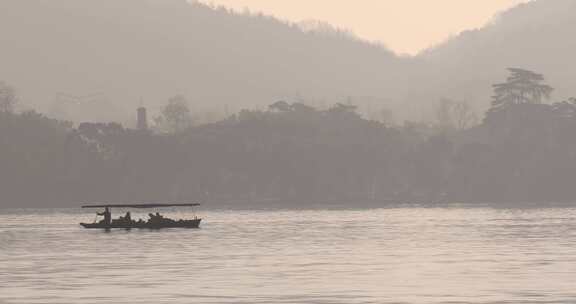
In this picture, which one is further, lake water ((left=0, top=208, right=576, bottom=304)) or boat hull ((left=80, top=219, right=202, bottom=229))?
boat hull ((left=80, top=219, right=202, bottom=229))

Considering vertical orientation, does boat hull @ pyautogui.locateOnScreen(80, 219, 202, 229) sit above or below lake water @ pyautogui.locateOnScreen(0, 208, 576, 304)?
above

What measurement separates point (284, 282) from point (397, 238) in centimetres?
5652

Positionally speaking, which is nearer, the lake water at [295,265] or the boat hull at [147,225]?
the lake water at [295,265]

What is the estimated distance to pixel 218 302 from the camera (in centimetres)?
6612

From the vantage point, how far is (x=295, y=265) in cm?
9300

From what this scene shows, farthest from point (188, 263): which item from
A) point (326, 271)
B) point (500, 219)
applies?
point (500, 219)

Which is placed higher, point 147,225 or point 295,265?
point 147,225

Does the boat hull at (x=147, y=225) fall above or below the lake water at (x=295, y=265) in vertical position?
above

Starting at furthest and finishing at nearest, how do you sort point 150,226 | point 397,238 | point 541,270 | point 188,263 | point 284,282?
1. point 150,226
2. point 397,238
3. point 188,263
4. point 541,270
5. point 284,282

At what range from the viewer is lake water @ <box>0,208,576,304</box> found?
228 ft

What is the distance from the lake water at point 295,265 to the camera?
228 feet

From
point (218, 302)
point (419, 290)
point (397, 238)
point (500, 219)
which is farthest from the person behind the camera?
point (500, 219)

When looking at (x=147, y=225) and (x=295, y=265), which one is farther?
(x=147, y=225)

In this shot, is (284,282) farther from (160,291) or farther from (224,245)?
(224,245)
